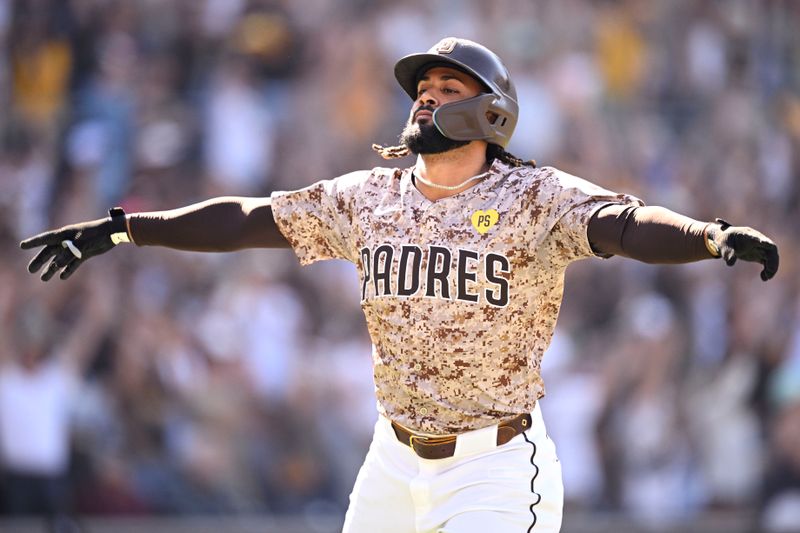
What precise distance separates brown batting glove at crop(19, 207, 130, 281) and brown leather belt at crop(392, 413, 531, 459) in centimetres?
147

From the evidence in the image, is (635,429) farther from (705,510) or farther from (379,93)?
(379,93)

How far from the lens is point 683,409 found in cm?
956

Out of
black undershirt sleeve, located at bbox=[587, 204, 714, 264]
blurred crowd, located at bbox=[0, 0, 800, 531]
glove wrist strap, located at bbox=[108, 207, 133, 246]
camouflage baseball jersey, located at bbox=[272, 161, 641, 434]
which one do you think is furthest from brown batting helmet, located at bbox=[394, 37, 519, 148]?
blurred crowd, located at bbox=[0, 0, 800, 531]

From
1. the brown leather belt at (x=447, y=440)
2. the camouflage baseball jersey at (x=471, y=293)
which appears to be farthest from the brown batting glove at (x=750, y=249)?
the brown leather belt at (x=447, y=440)

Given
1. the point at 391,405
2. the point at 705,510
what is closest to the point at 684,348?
the point at 705,510

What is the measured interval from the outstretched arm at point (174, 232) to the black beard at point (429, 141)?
0.65 meters

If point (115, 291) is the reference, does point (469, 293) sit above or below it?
above

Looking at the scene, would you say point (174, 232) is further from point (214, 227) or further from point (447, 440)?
point (447, 440)

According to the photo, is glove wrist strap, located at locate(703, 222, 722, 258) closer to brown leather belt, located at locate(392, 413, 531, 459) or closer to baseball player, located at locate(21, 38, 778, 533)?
baseball player, located at locate(21, 38, 778, 533)

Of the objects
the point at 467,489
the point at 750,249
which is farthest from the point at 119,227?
the point at 750,249

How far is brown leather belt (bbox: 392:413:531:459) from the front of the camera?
4.33 metres

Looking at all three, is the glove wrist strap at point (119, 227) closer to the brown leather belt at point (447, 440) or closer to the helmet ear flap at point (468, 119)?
the helmet ear flap at point (468, 119)

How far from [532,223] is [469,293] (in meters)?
0.33

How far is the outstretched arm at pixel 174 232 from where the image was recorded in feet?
15.8
